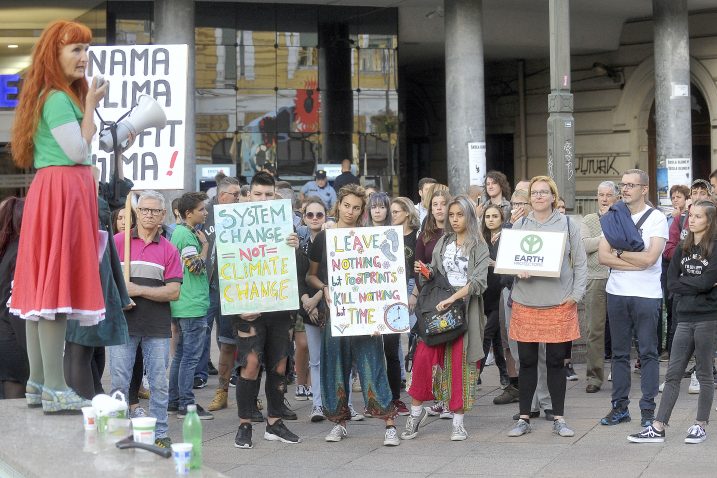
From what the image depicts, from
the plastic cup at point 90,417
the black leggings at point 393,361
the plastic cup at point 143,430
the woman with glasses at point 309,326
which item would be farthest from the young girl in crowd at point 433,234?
the plastic cup at point 143,430

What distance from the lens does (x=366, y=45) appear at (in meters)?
23.5

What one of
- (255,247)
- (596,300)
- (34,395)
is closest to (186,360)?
(255,247)

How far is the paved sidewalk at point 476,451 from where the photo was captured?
769cm

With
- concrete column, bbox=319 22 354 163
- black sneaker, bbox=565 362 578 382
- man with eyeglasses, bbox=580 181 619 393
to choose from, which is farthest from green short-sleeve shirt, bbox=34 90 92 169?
concrete column, bbox=319 22 354 163

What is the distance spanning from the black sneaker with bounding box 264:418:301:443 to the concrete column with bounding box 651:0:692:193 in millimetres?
14760

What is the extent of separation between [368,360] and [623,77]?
19.6 m

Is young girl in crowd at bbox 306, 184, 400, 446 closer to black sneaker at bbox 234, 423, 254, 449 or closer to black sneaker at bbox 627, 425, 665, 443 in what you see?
black sneaker at bbox 234, 423, 254, 449

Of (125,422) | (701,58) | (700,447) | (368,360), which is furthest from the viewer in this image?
(701,58)

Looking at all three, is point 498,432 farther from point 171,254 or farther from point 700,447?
point 171,254

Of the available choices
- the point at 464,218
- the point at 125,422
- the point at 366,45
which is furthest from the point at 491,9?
the point at 125,422

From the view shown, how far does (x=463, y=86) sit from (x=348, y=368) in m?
13.0

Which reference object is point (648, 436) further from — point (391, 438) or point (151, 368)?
point (151, 368)

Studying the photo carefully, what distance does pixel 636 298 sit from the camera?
8953 millimetres

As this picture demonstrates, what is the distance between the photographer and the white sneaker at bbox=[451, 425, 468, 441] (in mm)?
8781
